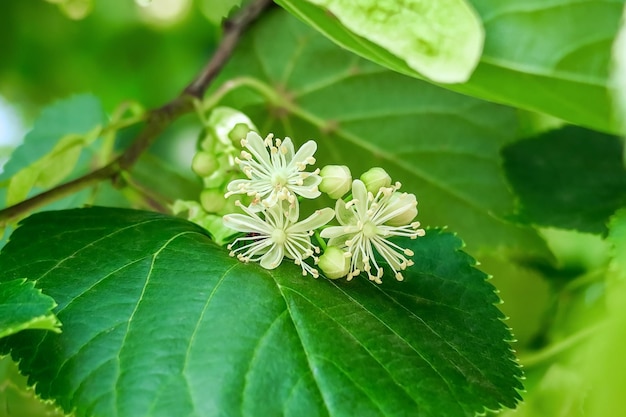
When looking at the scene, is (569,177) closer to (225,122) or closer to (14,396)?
(225,122)

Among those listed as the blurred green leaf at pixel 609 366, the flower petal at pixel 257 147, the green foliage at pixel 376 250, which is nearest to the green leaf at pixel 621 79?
the green foliage at pixel 376 250

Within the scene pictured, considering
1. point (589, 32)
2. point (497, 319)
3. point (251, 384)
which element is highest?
point (589, 32)

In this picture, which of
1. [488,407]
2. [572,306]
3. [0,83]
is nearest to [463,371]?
[488,407]

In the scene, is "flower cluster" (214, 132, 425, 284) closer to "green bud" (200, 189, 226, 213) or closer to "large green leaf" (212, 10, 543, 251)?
"green bud" (200, 189, 226, 213)

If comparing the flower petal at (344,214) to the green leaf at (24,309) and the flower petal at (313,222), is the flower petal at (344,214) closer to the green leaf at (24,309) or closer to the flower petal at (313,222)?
the flower petal at (313,222)

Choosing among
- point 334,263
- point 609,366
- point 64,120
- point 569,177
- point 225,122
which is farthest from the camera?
point 64,120

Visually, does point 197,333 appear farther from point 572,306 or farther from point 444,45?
point 572,306

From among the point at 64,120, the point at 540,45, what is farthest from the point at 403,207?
the point at 64,120
